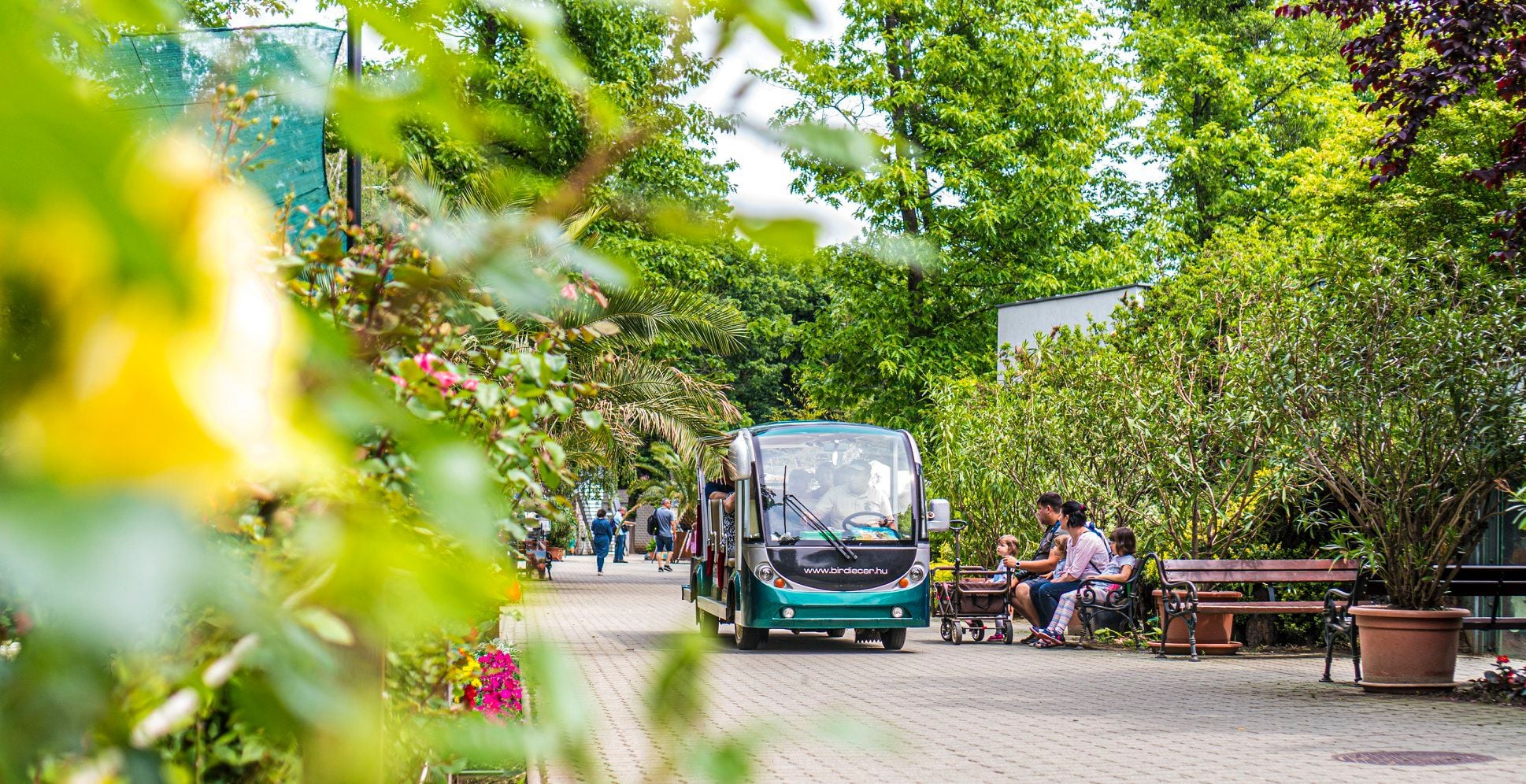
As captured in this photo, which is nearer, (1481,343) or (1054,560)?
(1481,343)

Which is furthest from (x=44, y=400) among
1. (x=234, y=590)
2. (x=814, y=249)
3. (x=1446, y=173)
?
(x=1446, y=173)

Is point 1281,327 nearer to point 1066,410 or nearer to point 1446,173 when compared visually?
point 1066,410

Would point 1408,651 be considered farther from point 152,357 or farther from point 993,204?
point 993,204

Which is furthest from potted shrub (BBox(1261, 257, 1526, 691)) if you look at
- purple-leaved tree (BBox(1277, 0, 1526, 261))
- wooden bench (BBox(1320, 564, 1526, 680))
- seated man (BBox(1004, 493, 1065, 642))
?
seated man (BBox(1004, 493, 1065, 642))

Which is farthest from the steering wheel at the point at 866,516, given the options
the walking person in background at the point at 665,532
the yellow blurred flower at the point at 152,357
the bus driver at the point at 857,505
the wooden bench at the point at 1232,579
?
the walking person in background at the point at 665,532

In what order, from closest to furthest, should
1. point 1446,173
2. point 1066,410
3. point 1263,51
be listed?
point 1066,410 → point 1446,173 → point 1263,51

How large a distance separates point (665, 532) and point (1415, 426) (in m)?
31.9

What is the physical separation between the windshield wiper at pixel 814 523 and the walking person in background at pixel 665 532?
79.5 feet

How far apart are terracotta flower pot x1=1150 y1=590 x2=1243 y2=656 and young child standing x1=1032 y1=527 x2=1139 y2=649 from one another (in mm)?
582

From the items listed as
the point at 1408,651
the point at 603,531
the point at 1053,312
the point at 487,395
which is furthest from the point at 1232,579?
the point at 603,531

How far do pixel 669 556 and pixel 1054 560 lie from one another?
90.4 feet

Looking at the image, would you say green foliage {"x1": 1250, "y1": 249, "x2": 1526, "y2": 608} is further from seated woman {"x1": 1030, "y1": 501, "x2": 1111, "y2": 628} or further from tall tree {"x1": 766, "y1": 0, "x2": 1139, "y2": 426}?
tall tree {"x1": 766, "y1": 0, "x2": 1139, "y2": 426}

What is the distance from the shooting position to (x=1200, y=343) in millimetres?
17359

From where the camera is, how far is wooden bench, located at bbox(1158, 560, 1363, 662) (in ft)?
48.2
